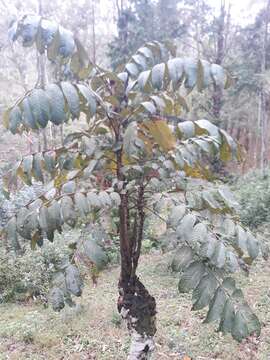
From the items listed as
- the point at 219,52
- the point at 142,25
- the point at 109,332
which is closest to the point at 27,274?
the point at 109,332

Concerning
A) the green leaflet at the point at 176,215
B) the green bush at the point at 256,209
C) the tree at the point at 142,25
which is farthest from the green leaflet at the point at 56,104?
the tree at the point at 142,25

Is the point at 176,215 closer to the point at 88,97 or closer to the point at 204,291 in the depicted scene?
the point at 204,291

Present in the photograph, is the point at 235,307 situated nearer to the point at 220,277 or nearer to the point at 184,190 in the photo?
the point at 220,277

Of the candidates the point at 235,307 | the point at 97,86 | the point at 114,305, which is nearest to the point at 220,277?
the point at 235,307

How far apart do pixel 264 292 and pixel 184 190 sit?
2.89 meters

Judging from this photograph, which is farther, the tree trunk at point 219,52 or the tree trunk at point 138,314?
the tree trunk at point 219,52

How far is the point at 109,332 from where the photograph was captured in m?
3.57

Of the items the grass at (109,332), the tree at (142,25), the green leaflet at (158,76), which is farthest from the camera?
the tree at (142,25)

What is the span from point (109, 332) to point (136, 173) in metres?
2.25

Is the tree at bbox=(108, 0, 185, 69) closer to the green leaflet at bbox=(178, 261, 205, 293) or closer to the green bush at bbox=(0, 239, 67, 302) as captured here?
the green bush at bbox=(0, 239, 67, 302)

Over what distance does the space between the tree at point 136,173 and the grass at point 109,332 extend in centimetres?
129

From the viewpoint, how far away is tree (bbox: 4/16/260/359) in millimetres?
1456

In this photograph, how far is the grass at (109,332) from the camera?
3.22 meters

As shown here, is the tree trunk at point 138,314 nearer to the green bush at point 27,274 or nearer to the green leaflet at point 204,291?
the green leaflet at point 204,291
